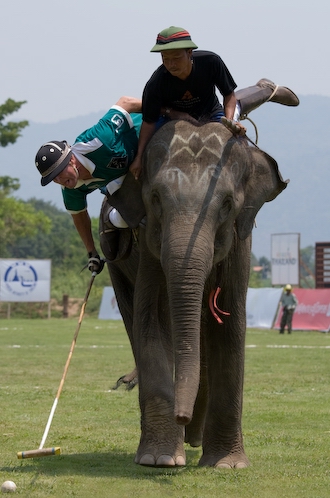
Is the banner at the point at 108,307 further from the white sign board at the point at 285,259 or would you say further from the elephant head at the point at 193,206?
the elephant head at the point at 193,206

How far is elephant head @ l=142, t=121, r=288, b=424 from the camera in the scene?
25.6ft

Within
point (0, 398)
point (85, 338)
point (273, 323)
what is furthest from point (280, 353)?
point (273, 323)

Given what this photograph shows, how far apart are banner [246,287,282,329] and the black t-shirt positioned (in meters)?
33.5

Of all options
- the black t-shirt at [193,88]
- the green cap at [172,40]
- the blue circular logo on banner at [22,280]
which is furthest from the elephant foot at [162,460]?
the blue circular logo on banner at [22,280]

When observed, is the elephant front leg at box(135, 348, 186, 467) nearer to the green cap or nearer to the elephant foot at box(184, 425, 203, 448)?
the elephant foot at box(184, 425, 203, 448)

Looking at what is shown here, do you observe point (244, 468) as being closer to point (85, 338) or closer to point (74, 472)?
point (74, 472)

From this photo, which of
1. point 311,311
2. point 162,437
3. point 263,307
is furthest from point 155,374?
point 263,307

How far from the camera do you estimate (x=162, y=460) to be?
27.9 feet

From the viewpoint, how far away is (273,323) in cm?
4206

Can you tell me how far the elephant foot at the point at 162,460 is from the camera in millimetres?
8500

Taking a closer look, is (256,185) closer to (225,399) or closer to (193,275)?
(193,275)

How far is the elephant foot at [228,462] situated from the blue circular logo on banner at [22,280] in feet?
145

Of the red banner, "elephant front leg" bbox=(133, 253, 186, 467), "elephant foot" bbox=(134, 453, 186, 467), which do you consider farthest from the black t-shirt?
the red banner

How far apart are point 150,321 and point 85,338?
25251 millimetres
